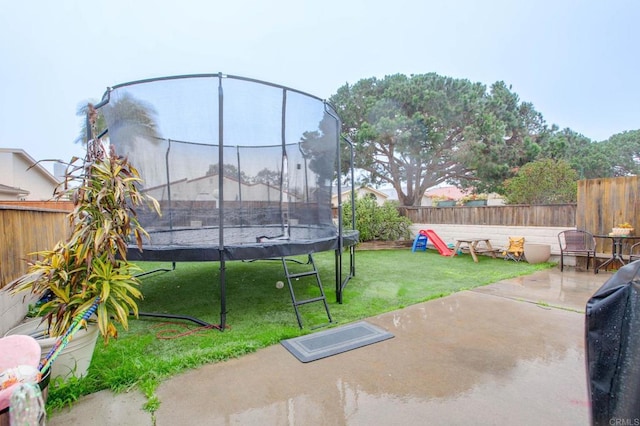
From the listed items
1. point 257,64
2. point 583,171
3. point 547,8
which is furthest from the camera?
point 257,64

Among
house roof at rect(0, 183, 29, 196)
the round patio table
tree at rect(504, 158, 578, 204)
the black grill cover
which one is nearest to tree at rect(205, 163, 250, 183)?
the black grill cover

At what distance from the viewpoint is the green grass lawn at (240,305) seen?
7.13 feet

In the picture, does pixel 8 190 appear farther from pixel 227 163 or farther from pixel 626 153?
pixel 626 153

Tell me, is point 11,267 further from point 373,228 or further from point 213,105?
point 373,228

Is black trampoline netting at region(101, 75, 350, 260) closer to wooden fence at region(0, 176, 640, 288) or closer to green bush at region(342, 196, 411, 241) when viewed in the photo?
wooden fence at region(0, 176, 640, 288)

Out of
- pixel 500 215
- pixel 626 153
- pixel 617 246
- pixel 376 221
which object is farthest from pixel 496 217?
Result: pixel 626 153

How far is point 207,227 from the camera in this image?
3.77 meters

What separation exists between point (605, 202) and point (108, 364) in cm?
733

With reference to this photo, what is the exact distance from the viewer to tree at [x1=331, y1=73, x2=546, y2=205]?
429 inches

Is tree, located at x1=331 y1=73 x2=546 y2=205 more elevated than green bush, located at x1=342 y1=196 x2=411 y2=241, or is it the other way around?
tree, located at x1=331 y1=73 x2=546 y2=205

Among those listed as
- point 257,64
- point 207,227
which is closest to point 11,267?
point 207,227

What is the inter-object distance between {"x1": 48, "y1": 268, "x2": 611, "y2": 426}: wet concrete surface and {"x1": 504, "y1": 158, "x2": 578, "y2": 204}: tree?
19.3 feet

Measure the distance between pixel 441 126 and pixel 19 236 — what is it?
11476 millimetres

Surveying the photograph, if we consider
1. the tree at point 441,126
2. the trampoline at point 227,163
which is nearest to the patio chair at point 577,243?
the trampoline at point 227,163
